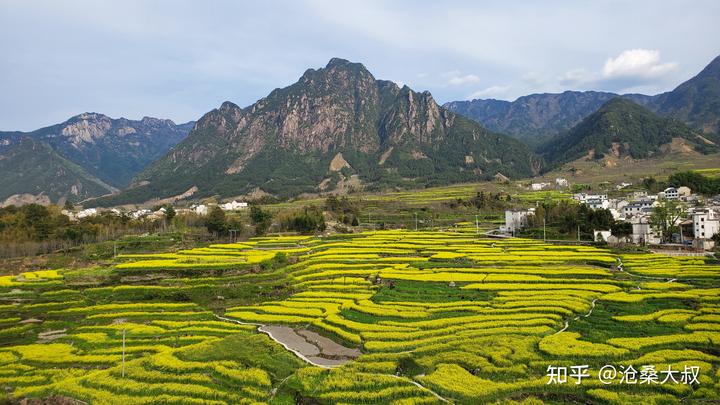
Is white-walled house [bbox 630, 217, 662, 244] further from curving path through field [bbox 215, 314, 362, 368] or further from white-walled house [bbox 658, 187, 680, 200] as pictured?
curving path through field [bbox 215, 314, 362, 368]

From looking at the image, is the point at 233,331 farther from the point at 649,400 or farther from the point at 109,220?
the point at 109,220

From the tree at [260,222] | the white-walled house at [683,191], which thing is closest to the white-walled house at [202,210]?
the tree at [260,222]

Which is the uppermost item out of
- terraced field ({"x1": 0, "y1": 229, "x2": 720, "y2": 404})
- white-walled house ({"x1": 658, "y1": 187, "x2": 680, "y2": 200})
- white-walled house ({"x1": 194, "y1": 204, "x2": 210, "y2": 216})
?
white-walled house ({"x1": 658, "y1": 187, "x2": 680, "y2": 200})

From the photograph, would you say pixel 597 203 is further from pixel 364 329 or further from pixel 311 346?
pixel 311 346

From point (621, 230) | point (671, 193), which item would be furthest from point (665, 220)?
point (671, 193)

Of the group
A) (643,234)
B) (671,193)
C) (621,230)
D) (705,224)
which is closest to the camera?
(705,224)

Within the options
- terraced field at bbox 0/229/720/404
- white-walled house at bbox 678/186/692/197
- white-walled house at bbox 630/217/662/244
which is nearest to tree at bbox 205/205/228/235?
terraced field at bbox 0/229/720/404

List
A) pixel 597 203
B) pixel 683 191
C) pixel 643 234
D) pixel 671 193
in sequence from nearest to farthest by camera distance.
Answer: pixel 643 234
pixel 683 191
pixel 597 203
pixel 671 193

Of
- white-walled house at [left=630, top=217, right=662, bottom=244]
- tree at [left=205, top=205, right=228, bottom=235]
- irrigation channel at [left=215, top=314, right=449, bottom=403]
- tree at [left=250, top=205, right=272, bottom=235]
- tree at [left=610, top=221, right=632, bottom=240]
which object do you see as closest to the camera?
irrigation channel at [left=215, top=314, right=449, bottom=403]

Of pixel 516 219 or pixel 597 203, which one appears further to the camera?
pixel 597 203

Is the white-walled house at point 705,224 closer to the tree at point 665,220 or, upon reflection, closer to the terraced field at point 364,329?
the tree at point 665,220

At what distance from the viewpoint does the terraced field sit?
72.7 ft

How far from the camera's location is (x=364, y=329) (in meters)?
31.2

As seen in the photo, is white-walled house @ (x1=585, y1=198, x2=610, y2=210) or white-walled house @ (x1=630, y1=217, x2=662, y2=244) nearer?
white-walled house @ (x1=630, y1=217, x2=662, y2=244)
